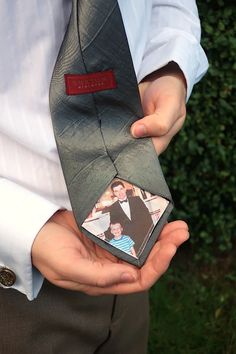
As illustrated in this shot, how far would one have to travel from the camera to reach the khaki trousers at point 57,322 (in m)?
1.11

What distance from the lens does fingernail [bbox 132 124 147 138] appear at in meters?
1.02

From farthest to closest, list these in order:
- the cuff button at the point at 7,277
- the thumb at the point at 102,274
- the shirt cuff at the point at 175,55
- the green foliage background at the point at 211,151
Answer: the green foliage background at the point at 211,151 < the shirt cuff at the point at 175,55 < the cuff button at the point at 7,277 < the thumb at the point at 102,274

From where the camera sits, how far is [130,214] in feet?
3.24

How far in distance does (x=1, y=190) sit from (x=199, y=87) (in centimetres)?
150

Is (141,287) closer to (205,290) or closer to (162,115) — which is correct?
(162,115)

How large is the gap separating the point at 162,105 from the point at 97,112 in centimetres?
17

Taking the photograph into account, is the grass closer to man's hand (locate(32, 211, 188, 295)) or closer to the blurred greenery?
the blurred greenery

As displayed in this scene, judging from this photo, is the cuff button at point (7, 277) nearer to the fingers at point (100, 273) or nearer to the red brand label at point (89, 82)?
the fingers at point (100, 273)

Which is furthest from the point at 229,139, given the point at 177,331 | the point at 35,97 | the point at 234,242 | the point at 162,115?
the point at 35,97

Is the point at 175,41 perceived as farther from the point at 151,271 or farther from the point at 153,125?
the point at 151,271

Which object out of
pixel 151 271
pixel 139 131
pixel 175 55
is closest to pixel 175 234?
pixel 151 271

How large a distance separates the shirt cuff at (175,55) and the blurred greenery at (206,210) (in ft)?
3.44

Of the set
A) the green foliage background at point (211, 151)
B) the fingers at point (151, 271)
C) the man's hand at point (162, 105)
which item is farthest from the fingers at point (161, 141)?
the green foliage background at point (211, 151)

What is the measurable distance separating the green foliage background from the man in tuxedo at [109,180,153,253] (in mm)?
1363
